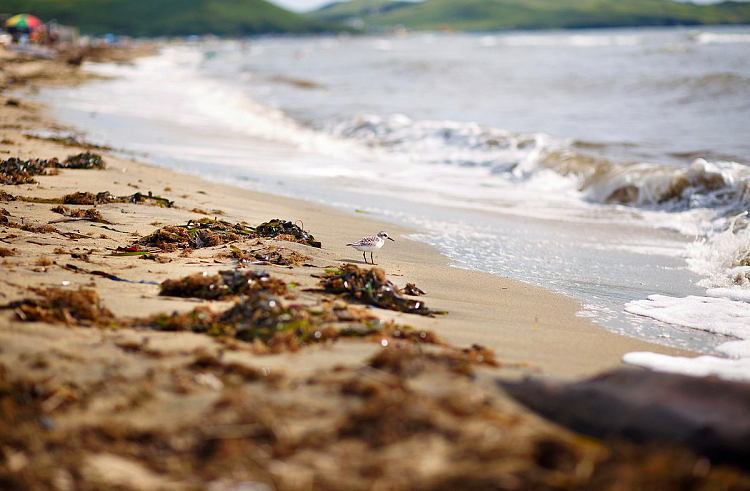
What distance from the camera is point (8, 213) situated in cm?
539

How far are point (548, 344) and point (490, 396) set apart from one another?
149 cm

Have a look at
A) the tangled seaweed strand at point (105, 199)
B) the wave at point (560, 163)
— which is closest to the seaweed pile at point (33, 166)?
the tangled seaweed strand at point (105, 199)

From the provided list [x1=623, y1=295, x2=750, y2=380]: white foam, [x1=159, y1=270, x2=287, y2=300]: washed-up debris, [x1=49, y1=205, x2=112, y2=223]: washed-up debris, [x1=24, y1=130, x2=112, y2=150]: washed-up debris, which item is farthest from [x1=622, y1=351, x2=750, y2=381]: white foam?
[x1=24, y1=130, x2=112, y2=150]: washed-up debris

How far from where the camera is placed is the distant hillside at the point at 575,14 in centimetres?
12946

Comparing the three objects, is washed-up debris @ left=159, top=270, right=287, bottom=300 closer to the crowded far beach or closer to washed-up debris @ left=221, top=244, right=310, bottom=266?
the crowded far beach

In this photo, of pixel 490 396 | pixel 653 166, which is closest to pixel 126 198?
pixel 490 396

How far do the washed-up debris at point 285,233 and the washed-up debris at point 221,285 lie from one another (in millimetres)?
1374

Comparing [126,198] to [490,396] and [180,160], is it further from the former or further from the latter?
[490,396]

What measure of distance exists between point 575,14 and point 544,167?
550 feet

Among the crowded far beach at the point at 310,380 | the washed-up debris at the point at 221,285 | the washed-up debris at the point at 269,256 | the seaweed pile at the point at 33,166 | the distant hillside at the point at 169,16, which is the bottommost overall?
the crowded far beach at the point at 310,380

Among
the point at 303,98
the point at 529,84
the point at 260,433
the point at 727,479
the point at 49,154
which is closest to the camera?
the point at 727,479

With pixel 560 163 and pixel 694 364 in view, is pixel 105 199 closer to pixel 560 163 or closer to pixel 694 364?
pixel 694 364

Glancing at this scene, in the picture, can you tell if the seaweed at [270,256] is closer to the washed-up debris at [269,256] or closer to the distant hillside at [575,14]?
the washed-up debris at [269,256]

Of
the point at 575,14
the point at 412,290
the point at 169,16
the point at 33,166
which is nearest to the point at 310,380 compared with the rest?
the point at 412,290
